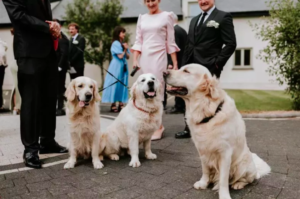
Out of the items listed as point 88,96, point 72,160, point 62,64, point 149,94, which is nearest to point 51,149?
point 72,160

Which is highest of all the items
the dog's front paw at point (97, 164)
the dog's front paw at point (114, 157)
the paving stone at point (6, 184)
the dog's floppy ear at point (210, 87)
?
the dog's floppy ear at point (210, 87)

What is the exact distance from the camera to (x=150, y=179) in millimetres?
3277

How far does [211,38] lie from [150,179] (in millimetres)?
2302

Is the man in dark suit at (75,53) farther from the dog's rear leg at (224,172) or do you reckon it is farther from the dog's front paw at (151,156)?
the dog's rear leg at (224,172)

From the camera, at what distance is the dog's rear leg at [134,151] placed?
3770 millimetres

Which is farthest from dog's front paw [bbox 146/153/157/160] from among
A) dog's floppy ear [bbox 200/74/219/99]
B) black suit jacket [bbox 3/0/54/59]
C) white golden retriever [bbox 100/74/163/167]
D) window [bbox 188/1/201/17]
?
window [bbox 188/1/201/17]

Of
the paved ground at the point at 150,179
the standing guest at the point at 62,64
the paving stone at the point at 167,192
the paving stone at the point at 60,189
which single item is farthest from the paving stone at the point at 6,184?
the standing guest at the point at 62,64

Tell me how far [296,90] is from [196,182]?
6.35m

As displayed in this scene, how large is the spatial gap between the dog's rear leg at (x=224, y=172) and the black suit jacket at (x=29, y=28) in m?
2.52

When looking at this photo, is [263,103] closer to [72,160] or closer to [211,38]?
[211,38]

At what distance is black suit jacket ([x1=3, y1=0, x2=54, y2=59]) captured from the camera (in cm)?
350

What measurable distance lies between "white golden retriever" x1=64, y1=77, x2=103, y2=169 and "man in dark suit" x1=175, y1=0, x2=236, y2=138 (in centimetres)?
176

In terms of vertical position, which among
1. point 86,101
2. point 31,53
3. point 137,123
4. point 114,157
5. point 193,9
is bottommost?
point 114,157

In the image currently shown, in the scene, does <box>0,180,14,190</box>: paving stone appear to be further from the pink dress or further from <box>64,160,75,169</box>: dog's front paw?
the pink dress
